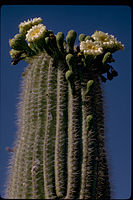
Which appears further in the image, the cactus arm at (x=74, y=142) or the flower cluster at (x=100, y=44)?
the flower cluster at (x=100, y=44)

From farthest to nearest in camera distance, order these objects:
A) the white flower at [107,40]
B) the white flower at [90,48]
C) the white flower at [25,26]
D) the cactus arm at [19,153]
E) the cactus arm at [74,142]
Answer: the white flower at [25,26] < the white flower at [107,40] < the white flower at [90,48] < the cactus arm at [19,153] < the cactus arm at [74,142]

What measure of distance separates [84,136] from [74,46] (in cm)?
115

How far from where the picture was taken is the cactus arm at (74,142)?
9.52 ft

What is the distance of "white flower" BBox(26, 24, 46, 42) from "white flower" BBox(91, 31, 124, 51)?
2.07 feet

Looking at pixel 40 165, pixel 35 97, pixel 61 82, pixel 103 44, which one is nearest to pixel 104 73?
pixel 103 44

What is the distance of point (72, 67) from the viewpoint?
10.7ft

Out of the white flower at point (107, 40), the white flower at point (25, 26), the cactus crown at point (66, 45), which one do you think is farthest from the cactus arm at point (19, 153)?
the white flower at point (107, 40)

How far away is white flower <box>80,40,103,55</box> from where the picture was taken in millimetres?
3303

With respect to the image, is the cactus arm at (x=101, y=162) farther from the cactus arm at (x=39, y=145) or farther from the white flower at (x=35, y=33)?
the white flower at (x=35, y=33)

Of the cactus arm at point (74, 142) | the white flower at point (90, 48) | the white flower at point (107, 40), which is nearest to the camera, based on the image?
the cactus arm at point (74, 142)

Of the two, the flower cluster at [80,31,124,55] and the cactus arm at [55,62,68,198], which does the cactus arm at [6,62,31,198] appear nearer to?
the cactus arm at [55,62,68,198]

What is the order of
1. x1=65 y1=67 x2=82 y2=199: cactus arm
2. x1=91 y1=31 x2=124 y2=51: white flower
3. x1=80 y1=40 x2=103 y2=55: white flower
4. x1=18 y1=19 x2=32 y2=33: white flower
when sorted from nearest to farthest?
x1=65 y1=67 x2=82 y2=199: cactus arm, x1=80 y1=40 x2=103 y2=55: white flower, x1=91 y1=31 x2=124 y2=51: white flower, x1=18 y1=19 x2=32 y2=33: white flower

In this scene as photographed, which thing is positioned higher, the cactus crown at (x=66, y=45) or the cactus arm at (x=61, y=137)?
the cactus crown at (x=66, y=45)

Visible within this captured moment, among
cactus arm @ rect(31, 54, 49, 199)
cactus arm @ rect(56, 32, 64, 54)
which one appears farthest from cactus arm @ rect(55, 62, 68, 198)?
cactus arm @ rect(56, 32, 64, 54)
